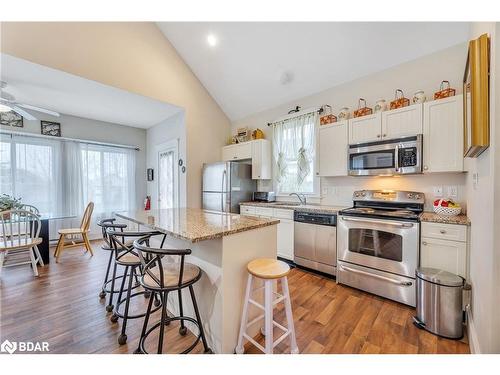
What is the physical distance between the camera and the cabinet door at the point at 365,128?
268cm

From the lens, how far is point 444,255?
2.01 m

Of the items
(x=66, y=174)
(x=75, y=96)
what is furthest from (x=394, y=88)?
(x=66, y=174)

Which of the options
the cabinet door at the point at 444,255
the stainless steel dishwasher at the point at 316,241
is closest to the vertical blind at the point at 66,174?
the stainless steel dishwasher at the point at 316,241

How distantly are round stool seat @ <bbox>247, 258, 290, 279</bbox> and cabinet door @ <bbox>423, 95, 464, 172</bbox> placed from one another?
6.57 feet

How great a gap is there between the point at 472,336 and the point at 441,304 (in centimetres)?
24

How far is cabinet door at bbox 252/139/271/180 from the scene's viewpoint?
4.05 m

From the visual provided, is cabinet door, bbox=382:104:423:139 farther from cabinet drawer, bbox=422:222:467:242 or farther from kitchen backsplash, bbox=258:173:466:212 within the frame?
cabinet drawer, bbox=422:222:467:242

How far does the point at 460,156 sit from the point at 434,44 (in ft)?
4.50

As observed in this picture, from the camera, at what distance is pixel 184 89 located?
13.3 ft

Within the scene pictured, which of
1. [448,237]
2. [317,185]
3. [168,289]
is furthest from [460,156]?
[168,289]

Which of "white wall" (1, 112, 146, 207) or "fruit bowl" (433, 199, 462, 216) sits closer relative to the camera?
"fruit bowl" (433, 199, 462, 216)

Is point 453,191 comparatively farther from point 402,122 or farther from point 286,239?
point 286,239

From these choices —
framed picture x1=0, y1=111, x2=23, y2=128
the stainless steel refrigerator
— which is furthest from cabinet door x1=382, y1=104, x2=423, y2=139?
framed picture x1=0, y1=111, x2=23, y2=128

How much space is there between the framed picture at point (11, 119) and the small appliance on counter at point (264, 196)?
447 centimetres
